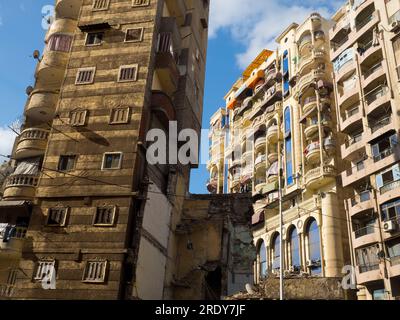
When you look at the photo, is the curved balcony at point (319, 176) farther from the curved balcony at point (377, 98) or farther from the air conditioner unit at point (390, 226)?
the air conditioner unit at point (390, 226)

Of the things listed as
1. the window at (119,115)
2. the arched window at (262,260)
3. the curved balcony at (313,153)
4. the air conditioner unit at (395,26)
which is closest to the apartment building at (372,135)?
the air conditioner unit at (395,26)

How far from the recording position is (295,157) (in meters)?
51.8

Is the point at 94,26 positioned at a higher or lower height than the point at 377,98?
lower

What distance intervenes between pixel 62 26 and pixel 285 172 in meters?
31.7

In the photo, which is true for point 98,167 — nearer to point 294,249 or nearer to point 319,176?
point 319,176

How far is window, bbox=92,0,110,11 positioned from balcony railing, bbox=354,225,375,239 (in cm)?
2787

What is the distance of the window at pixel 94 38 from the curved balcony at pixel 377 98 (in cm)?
2411

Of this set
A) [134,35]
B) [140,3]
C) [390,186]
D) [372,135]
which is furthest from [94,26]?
[390,186]

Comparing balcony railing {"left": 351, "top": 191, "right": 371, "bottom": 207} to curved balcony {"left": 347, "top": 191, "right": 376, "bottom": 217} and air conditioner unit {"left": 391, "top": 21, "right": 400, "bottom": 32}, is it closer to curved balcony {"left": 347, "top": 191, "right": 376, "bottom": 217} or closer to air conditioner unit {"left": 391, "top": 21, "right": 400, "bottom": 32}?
curved balcony {"left": 347, "top": 191, "right": 376, "bottom": 217}

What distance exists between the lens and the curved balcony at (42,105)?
99.1 ft

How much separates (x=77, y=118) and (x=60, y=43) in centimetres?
769
